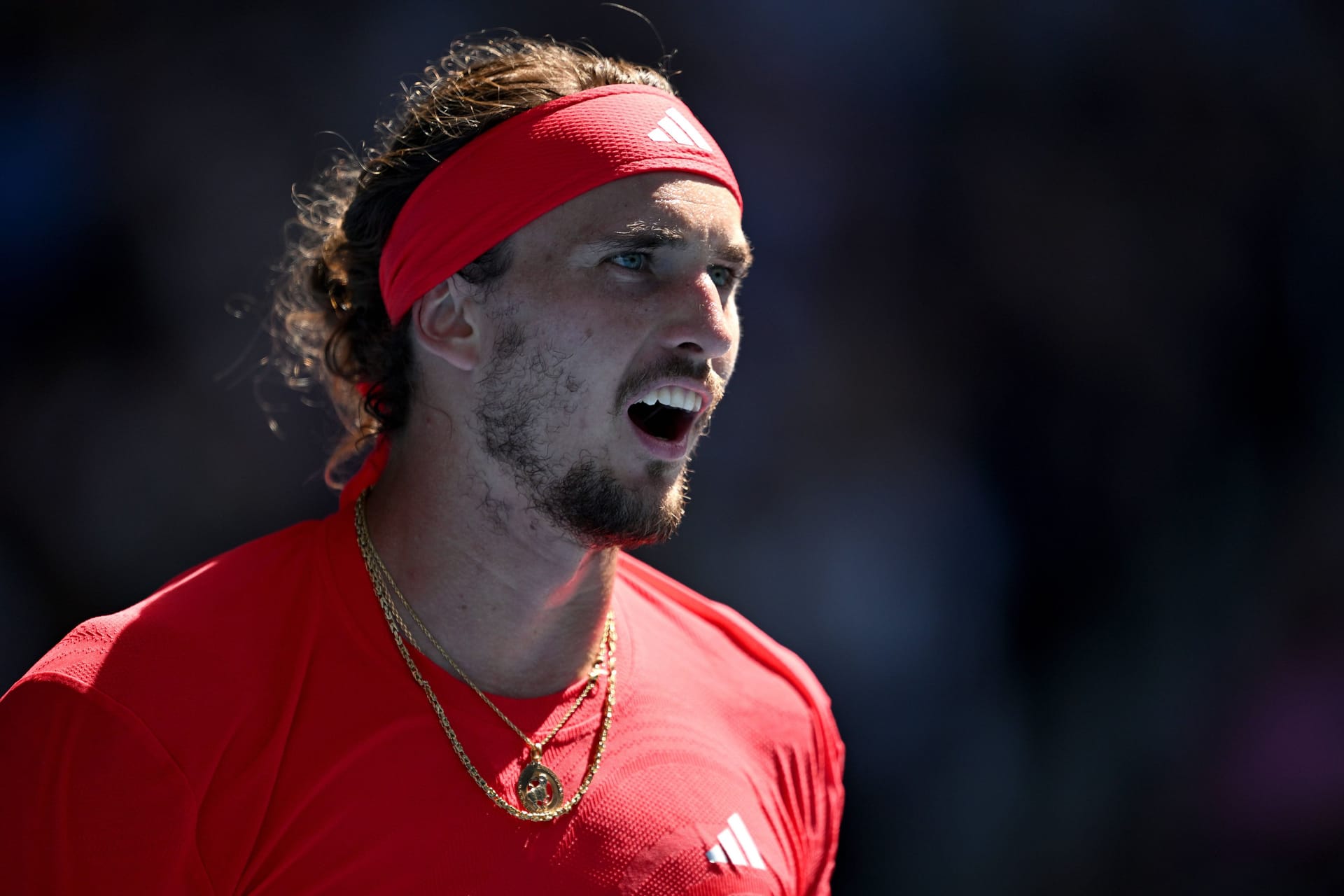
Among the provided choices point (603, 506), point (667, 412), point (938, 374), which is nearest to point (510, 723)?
point (603, 506)

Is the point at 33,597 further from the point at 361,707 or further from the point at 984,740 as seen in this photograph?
the point at 984,740

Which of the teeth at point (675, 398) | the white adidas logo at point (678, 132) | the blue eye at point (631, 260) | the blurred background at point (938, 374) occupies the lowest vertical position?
the blurred background at point (938, 374)

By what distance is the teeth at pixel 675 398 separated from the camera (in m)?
1.97

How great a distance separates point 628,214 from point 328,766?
1010 millimetres

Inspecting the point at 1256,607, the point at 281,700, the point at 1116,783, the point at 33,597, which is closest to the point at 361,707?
the point at 281,700

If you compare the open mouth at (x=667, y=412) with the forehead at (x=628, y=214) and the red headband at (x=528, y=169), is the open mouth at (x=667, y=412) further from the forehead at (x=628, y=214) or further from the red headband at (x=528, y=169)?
the red headband at (x=528, y=169)

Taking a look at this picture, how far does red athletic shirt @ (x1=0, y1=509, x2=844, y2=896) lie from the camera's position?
1.58m

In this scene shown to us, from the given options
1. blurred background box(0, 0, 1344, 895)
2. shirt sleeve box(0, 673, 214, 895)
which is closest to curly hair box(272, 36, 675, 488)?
shirt sleeve box(0, 673, 214, 895)

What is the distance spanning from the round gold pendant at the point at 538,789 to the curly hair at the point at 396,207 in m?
0.71

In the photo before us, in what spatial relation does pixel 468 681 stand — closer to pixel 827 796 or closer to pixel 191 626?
pixel 191 626

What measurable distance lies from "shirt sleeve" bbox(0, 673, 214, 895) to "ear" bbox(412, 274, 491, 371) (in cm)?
79

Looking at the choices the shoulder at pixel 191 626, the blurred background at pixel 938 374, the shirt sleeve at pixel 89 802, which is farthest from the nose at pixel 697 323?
the blurred background at pixel 938 374

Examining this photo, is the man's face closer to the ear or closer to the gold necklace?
the ear

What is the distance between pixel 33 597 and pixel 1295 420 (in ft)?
14.4
